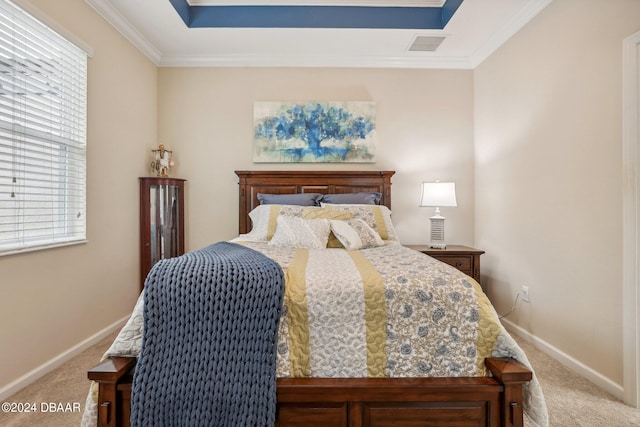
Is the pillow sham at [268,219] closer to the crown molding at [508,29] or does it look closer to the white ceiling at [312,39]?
the white ceiling at [312,39]

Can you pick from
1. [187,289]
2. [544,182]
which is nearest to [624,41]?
[544,182]

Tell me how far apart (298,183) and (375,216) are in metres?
0.98

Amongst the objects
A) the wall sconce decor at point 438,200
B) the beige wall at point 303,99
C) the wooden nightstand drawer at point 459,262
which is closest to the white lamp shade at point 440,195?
A: the wall sconce decor at point 438,200

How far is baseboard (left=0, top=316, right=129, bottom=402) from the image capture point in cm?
192

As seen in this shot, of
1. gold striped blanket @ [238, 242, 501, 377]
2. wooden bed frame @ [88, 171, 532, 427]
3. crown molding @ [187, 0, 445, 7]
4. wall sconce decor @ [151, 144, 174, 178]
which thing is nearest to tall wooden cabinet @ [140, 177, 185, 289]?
wall sconce decor @ [151, 144, 174, 178]

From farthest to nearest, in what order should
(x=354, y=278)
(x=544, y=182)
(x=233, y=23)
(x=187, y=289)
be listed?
(x=233, y=23) < (x=544, y=182) < (x=354, y=278) < (x=187, y=289)

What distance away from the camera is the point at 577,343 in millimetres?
2232

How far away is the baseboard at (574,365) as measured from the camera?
6.39 ft

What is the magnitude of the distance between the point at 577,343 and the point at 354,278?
179 cm

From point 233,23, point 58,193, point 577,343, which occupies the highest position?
point 233,23

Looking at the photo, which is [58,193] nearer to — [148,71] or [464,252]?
[148,71]

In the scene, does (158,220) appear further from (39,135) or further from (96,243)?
(39,135)

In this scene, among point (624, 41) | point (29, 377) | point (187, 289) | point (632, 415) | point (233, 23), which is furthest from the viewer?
point (233, 23)

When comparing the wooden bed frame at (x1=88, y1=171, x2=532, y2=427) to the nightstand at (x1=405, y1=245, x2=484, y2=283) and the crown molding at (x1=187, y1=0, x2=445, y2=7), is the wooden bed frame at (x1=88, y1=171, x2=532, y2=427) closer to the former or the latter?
the nightstand at (x1=405, y1=245, x2=484, y2=283)
